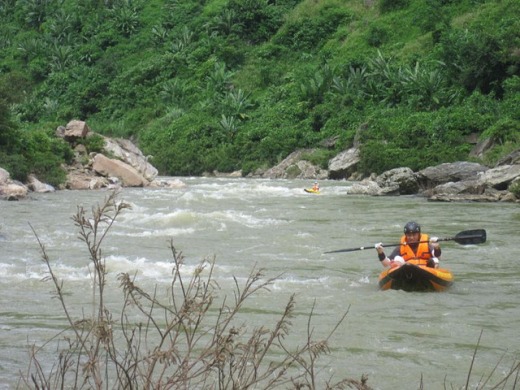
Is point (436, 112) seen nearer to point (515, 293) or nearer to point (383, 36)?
point (383, 36)

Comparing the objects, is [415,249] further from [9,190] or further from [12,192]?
[9,190]

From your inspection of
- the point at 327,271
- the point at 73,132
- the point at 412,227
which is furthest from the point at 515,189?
the point at 73,132

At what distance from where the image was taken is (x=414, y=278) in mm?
9734

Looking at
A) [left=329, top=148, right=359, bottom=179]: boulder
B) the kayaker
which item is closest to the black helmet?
the kayaker

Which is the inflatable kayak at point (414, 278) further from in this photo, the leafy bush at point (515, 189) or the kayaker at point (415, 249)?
the leafy bush at point (515, 189)

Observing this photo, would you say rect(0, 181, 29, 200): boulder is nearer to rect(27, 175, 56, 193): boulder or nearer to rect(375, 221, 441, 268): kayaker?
rect(27, 175, 56, 193): boulder

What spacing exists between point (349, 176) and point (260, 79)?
17.6m

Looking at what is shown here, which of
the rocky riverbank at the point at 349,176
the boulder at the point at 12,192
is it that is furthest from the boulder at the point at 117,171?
the boulder at the point at 12,192

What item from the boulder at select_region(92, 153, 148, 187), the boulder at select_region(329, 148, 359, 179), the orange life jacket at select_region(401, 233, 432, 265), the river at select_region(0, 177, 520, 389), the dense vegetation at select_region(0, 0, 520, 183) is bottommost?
the river at select_region(0, 177, 520, 389)

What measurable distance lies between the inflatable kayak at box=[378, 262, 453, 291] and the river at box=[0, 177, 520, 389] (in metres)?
0.16

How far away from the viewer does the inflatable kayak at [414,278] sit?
9625 millimetres

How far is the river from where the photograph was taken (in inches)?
267

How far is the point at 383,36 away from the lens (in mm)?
50688

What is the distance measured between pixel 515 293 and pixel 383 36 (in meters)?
42.6
